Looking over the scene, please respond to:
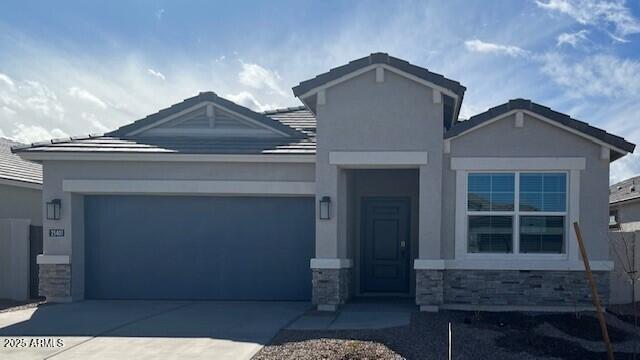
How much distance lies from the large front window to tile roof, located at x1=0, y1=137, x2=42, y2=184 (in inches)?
493

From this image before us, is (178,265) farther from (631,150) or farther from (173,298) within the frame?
(631,150)

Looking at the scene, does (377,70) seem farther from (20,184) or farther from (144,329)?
(20,184)

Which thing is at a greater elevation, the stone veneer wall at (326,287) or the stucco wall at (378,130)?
the stucco wall at (378,130)

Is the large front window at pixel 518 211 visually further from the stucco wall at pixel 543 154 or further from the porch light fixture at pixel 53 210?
the porch light fixture at pixel 53 210

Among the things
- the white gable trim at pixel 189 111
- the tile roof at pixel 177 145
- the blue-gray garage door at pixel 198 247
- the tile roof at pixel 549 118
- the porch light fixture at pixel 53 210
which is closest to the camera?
the tile roof at pixel 549 118

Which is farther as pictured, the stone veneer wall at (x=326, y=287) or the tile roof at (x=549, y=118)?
the stone veneer wall at (x=326, y=287)

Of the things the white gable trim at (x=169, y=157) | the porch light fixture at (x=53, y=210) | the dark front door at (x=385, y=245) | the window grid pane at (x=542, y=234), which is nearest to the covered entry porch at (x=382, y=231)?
the dark front door at (x=385, y=245)

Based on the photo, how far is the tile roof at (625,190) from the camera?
18.5m

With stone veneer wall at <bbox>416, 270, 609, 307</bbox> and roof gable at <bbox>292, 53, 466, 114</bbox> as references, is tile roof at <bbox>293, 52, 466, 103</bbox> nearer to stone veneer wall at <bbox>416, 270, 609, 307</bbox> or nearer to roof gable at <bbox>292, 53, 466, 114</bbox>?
roof gable at <bbox>292, 53, 466, 114</bbox>

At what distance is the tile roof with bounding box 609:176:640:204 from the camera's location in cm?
A: 1848

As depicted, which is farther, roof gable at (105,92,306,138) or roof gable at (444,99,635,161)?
roof gable at (105,92,306,138)

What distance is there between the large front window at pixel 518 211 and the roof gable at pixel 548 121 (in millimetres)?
858

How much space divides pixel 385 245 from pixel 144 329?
5.74m

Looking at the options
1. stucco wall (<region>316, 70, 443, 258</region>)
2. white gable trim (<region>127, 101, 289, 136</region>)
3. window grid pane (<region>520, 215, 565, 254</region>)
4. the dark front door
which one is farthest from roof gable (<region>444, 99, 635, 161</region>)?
white gable trim (<region>127, 101, 289, 136</region>)
